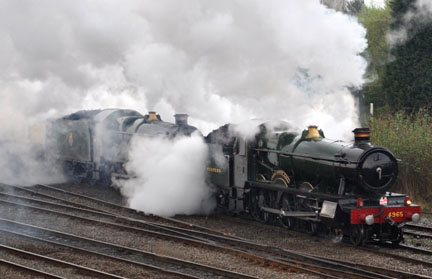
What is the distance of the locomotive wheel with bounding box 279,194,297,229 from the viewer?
13.0 meters

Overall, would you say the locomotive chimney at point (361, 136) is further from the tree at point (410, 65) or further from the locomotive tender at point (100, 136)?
the tree at point (410, 65)

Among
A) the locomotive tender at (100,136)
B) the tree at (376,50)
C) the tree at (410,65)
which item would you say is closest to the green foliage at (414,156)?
the locomotive tender at (100,136)

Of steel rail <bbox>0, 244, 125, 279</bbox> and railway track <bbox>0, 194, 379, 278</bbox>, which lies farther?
railway track <bbox>0, 194, 379, 278</bbox>

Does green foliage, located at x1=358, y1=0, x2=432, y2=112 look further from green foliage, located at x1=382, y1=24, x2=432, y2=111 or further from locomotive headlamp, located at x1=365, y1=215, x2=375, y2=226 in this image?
locomotive headlamp, located at x1=365, y1=215, x2=375, y2=226

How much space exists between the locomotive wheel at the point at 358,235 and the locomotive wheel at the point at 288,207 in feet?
5.16

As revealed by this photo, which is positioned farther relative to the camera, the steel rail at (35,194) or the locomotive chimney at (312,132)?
the steel rail at (35,194)

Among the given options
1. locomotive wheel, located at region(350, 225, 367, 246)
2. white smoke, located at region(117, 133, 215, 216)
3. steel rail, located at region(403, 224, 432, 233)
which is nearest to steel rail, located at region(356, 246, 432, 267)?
locomotive wheel, located at region(350, 225, 367, 246)

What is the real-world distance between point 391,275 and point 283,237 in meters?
3.48

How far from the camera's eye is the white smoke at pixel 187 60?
13.6 m

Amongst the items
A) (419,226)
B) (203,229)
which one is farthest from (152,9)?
(419,226)

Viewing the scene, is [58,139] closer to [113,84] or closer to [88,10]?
[113,84]

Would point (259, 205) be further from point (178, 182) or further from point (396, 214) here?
point (396, 214)

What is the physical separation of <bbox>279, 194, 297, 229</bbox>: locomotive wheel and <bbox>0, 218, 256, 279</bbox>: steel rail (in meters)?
3.78

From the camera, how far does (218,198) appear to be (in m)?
15.8
